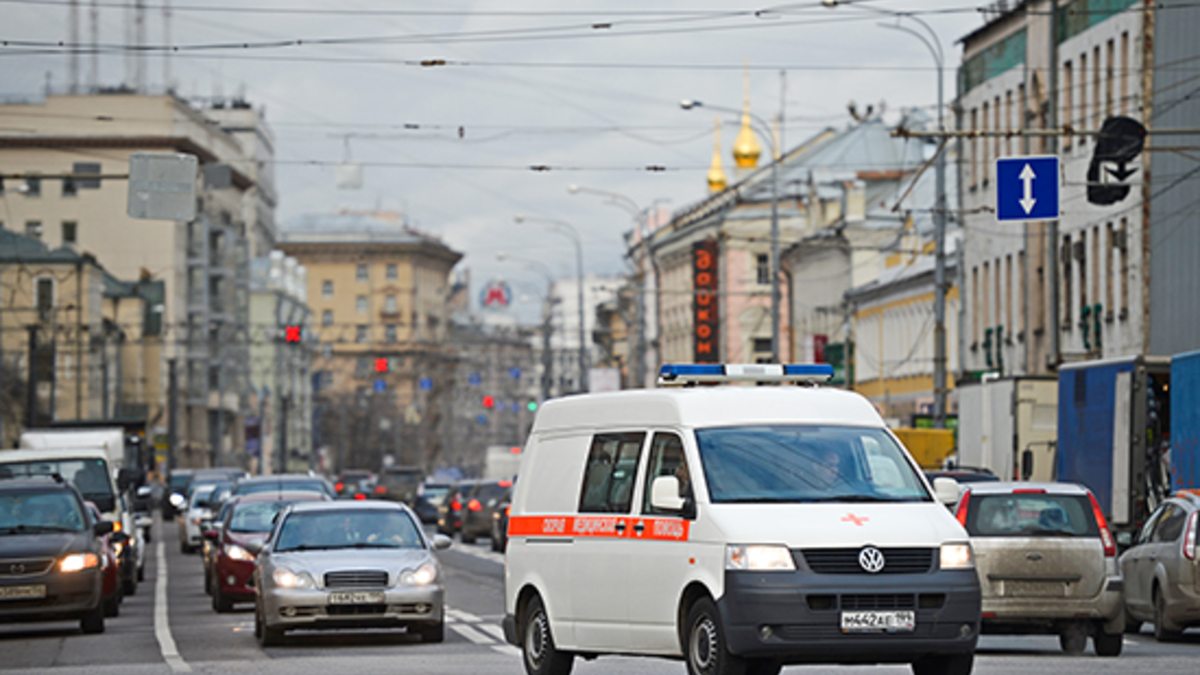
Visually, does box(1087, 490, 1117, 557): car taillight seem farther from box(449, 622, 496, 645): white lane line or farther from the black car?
the black car

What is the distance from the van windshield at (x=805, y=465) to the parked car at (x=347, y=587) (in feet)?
25.4

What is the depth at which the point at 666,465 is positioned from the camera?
13656mm

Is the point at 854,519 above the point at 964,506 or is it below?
above

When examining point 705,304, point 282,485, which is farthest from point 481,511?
point 705,304

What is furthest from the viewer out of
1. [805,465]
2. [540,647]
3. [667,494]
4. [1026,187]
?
[1026,187]

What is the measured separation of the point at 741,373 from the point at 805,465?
1543mm

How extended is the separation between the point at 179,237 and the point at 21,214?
26.0 feet

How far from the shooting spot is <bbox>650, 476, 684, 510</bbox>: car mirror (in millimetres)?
13023

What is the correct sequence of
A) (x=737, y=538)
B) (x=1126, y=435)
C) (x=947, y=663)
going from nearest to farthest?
(x=737, y=538)
(x=947, y=663)
(x=1126, y=435)

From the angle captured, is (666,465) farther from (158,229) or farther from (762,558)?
(158,229)

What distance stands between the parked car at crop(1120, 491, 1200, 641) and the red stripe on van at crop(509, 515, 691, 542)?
7489 millimetres

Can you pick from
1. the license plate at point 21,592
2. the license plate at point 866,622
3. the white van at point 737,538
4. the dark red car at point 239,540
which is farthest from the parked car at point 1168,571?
the license plate at point 21,592

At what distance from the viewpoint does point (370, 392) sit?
532 ft

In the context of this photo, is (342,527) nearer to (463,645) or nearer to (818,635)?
(463,645)
